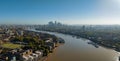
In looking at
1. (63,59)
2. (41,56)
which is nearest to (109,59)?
(63,59)

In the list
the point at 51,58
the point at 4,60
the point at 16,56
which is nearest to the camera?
the point at 4,60

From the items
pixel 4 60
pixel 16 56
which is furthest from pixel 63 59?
pixel 4 60

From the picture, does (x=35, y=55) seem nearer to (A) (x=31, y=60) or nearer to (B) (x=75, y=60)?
(A) (x=31, y=60)

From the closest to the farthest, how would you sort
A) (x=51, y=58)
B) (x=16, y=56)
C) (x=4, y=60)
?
(x=4, y=60), (x=16, y=56), (x=51, y=58)

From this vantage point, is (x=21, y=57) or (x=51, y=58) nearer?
(x=21, y=57)

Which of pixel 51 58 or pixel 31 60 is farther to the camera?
pixel 51 58

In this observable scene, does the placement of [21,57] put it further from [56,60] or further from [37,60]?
[56,60]

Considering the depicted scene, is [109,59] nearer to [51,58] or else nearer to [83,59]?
[83,59]
